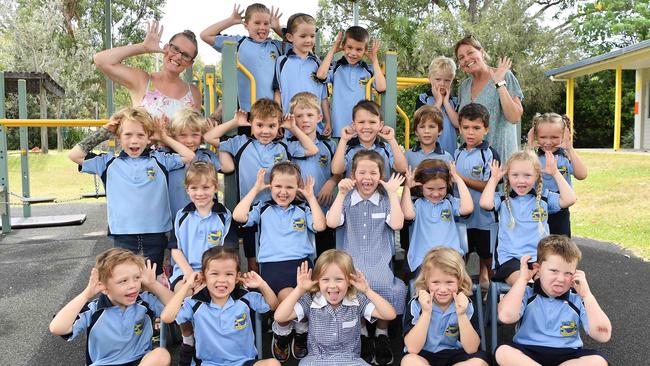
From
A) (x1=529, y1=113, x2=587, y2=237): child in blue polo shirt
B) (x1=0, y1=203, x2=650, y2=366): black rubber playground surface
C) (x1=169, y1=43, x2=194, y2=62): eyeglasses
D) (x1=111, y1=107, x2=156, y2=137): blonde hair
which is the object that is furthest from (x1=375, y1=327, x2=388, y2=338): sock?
(x1=169, y1=43, x2=194, y2=62): eyeglasses

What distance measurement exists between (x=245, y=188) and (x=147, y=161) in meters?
0.64

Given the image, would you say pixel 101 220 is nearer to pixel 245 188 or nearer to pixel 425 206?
pixel 245 188

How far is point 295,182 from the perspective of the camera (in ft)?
10.8

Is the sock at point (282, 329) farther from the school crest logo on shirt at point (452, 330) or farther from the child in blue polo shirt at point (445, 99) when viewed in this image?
the child in blue polo shirt at point (445, 99)

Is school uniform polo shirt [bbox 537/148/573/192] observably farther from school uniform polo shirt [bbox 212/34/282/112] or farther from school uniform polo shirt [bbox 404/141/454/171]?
school uniform polo shirt [bbox 212/34/282/112]

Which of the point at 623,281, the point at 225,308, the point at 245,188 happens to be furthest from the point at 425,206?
the point at 623,281

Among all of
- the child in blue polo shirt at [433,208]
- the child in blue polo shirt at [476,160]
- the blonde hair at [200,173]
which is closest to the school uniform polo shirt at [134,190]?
the blonde hair at [200,173]

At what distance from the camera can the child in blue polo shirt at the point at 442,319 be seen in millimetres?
2717

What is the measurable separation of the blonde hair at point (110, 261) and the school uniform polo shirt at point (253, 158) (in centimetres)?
106

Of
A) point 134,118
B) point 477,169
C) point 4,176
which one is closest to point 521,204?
point 477,169

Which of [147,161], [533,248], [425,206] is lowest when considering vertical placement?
[533,248]

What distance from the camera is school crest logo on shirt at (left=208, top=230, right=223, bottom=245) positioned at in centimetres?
324

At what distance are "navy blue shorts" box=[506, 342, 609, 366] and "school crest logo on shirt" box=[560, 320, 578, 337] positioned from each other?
72 mm

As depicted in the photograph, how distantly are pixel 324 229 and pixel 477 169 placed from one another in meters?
1.14
